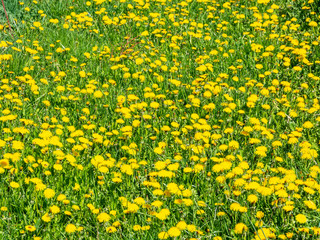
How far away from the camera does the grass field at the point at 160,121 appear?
2373mm

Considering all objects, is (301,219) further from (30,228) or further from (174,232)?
(30,228)

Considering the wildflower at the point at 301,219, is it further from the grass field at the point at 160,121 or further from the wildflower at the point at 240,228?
the wildflower at the point at 240,228

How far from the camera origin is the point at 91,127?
3105mm

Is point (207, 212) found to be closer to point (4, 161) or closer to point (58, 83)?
point (4, 161)

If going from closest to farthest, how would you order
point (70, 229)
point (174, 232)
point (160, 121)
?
1. point (174, 232)
2. point (70, 229)
3. point (160, 121)

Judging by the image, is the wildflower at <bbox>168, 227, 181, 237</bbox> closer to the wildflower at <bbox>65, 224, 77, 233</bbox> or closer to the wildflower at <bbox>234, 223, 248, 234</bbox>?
the wildflower at <bbox>234, 223, 248, 234</bbox>

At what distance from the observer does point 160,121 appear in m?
3.40

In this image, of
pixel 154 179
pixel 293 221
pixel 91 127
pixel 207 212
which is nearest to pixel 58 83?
pixel 91 127

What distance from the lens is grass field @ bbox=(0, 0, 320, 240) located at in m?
2.37

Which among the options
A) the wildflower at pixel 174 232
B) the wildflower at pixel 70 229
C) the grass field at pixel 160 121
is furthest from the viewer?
the grass field at pixel 160 121

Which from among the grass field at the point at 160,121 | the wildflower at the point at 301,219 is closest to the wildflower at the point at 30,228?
the grass field at the point at 160,121

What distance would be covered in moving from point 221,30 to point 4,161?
3298 mm

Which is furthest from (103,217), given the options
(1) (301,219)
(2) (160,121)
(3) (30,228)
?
(2) (160,121)

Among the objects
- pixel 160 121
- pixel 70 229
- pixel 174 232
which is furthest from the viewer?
pixel 160 121
